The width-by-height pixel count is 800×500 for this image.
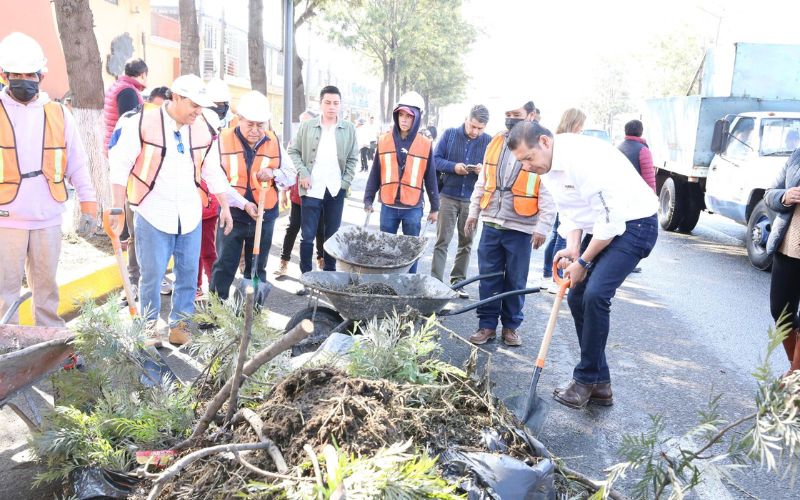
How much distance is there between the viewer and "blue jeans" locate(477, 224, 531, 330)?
5379 mm

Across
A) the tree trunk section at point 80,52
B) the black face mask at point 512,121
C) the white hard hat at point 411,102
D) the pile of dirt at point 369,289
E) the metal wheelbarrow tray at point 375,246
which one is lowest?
the pile of dirt at point 369,289

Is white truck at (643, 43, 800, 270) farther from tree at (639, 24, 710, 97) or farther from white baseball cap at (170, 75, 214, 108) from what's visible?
tree at (639, 24, 710, 97)

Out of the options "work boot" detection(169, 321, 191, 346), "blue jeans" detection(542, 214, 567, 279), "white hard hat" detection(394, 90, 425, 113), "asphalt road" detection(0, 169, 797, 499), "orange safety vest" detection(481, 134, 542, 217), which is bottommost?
"asphalt road" detection(0, 169, 797, 499)

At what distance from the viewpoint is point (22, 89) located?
395cm

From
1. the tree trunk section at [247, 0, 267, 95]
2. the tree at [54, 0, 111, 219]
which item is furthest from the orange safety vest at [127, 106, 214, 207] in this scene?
the tree trunk section at [247, 0, 267, 95]

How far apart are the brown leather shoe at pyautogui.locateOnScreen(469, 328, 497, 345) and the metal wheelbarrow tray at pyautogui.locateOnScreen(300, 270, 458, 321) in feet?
3.09

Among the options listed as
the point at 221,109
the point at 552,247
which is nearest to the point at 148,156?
the point at 221,109

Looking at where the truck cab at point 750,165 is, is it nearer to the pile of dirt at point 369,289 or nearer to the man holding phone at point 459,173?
the man holding phone at point 459,173

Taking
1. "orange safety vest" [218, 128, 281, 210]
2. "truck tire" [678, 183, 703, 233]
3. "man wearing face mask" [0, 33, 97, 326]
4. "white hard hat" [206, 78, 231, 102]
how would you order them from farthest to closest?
"truck tire" [678, 183, 703, 233], "white hard hat" [206, 78, 231, 102], "orange safety vest" [218, 128, 281, 210], "man wearing face mask" [0, 33, 97, 326]

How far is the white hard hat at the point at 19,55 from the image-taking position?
3801 mm

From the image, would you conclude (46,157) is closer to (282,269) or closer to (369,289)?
(369,289)

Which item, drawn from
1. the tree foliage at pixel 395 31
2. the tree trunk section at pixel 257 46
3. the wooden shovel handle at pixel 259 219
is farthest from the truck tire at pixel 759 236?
the tree foliage at pixel 395 31

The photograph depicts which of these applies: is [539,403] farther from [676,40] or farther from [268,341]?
[676,40]

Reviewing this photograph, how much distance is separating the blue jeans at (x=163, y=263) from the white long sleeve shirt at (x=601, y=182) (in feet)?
8.68
